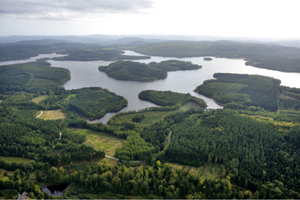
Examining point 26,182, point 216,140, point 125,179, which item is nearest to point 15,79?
point 26,182

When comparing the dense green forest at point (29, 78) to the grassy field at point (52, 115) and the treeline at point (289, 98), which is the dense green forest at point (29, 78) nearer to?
the grassy field at point (52, 115)

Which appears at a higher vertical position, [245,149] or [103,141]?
[245,149]

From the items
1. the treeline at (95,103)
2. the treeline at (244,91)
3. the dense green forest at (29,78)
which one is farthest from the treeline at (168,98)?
the dense green forest at (29,78)

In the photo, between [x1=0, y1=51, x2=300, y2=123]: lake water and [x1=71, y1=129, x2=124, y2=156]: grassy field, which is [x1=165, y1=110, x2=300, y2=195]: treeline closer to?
[x1=71, y1=129, x2=124, y2=156]: grassy field

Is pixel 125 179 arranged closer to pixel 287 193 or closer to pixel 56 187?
pixel 56 187

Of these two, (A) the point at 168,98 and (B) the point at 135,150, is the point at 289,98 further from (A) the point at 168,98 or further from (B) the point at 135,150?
(B) the point at 135,150

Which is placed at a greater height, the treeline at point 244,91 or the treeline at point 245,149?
the treeline at point 244,91

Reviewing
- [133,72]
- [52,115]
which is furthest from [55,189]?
[133,72]

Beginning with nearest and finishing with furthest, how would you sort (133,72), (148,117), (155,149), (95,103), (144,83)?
(155,149) < (148,117) < (95,103) < (144,83) < (133,72)
